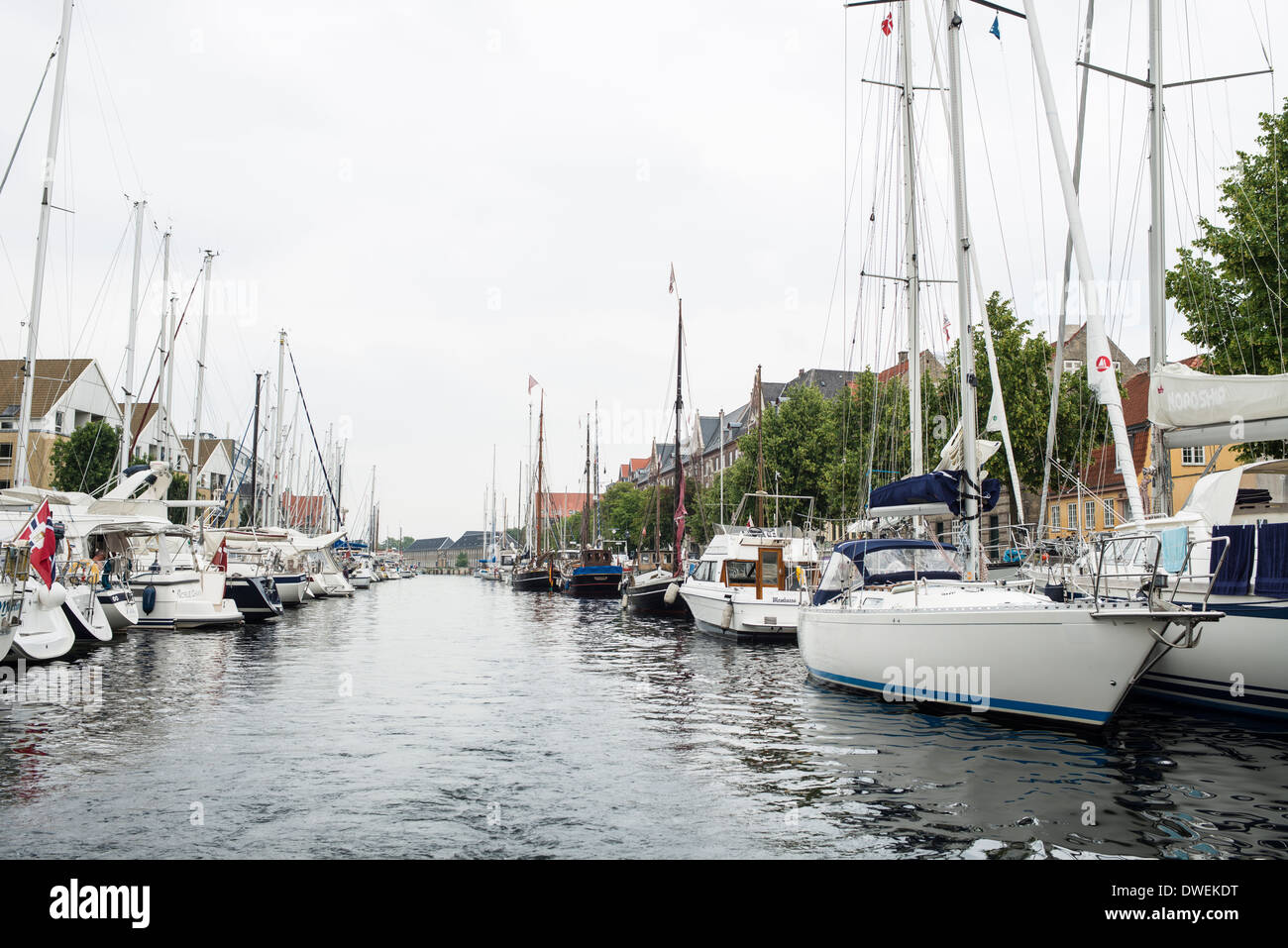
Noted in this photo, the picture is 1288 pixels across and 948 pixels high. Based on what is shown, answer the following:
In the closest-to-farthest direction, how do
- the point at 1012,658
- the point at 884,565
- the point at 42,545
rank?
the point at 1012,658 < the point at 884,565 < the point at 42,545

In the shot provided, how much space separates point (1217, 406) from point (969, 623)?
600 cm

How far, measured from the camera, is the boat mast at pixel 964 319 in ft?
52.9

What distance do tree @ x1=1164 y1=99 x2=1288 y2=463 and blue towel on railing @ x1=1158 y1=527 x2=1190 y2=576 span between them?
1276 centimetres

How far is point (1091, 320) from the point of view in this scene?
13875 millimetres

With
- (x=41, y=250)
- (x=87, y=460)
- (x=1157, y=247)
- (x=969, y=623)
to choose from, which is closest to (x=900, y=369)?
(x=1157, y=247)

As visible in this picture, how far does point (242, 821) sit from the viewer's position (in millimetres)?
8609

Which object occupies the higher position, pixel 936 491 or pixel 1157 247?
pixel 1157 247

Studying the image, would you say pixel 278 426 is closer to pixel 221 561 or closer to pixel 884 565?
pixel 221 561

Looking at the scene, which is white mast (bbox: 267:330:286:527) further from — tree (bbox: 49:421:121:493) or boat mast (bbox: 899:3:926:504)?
boat mast (bbox: 899:3:926:504)

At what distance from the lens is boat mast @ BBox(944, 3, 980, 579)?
16.1 metres

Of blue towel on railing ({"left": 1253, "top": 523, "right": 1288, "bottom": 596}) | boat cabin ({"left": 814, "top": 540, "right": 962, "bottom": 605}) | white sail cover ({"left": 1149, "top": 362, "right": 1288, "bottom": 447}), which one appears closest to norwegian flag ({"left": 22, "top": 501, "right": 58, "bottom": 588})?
boat cabin ({"left": 814, "top": 540, "right": 962, "bottom": 605})

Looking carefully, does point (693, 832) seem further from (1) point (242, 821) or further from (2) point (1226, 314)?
(2) point (1226, 314)
